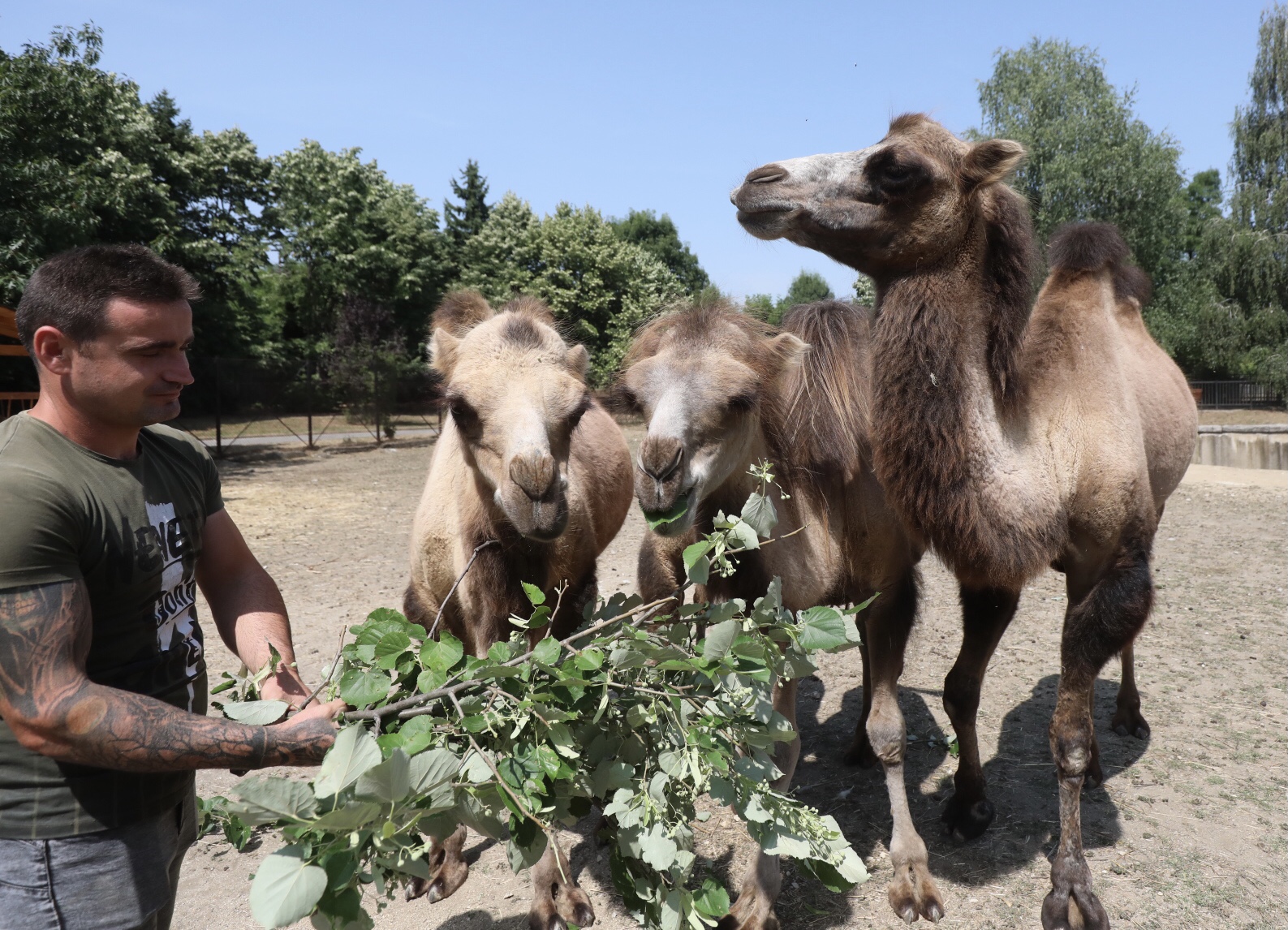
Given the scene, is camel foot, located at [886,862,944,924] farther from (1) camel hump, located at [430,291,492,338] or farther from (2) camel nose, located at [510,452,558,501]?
(1) camel hump, located at [430,291,492,338]

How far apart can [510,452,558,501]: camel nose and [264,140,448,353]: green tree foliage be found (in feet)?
100

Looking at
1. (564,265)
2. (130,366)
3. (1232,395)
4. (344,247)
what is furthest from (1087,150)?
(130,366)

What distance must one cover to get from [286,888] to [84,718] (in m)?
0.59

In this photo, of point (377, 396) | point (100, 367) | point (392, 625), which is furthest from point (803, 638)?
point (377, 396)

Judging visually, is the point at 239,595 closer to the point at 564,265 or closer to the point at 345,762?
the point at 345,762

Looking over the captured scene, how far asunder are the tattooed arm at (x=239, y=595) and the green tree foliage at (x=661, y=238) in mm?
58869

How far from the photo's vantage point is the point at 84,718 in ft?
5.68

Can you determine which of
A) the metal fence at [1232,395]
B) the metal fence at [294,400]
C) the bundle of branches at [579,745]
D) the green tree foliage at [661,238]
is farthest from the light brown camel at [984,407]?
the green tree foliage at [661,238]

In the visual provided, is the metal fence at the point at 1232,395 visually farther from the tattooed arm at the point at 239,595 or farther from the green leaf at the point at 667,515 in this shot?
the tattooed arm at the point at 239,595

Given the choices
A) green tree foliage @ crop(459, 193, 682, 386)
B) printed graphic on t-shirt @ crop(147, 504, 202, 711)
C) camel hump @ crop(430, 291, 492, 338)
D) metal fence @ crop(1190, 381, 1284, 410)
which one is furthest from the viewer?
metal fence @ crop(1190, 381, 1284, 410)

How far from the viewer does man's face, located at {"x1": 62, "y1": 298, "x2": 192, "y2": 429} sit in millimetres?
1979

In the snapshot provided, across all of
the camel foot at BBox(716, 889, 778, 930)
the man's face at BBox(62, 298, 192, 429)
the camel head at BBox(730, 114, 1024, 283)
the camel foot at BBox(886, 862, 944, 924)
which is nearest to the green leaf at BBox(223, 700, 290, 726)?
the man's face at BBox(62, 298, 192, 429)

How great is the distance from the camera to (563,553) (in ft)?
12.1

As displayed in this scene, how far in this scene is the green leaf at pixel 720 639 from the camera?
2.50 meters
